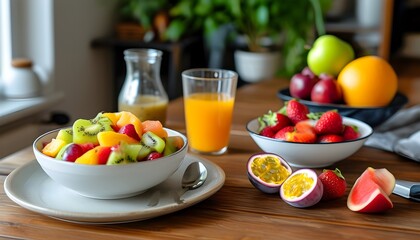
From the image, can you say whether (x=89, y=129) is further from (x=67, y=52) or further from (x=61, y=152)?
(x=67, y=52)

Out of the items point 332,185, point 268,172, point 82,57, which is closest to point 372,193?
point 332,185

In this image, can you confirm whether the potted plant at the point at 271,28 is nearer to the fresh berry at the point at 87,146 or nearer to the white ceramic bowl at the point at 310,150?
the white ceramic bowl at the point at 310,150

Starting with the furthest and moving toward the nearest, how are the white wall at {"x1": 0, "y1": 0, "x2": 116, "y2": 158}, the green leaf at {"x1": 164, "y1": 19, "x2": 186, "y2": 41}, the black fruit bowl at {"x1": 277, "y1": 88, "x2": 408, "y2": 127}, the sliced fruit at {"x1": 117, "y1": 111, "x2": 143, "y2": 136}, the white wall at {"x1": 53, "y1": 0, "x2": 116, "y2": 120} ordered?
the green leaf at {"x1": 164, "y1": 19, "x2": 186, "y2": 41} < the white wall at {"x1": 53, "y1": 0, "x2": 116, "y2": 120} < the white wall at {"x1": 0, "y1": 0, "x2": 116, "y2": 158} < the black fruit bowl at {"x1": 277, "y1": 88, "x2": 408, "y2": 127} < the sliced fruit at {"x1": 117, "y1": 111, "x2": 143, "y2": 136}

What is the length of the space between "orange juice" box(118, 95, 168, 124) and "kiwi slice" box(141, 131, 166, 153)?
1.54ft

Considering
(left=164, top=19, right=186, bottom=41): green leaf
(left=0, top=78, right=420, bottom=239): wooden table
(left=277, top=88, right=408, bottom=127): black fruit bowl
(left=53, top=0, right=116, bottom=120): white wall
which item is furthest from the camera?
(left=164, top=19, right=186, bottom=41): green leaf

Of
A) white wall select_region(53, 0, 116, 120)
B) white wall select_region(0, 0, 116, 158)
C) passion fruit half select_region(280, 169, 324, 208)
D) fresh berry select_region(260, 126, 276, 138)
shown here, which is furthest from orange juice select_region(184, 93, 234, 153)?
white wall select_region(53, 0, 116, 120)

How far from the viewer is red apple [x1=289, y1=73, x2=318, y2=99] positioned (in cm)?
153

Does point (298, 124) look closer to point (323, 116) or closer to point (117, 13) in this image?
point (323, 116)

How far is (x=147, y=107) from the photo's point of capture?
146cm

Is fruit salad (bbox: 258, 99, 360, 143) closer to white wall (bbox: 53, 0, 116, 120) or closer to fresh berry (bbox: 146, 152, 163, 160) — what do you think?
fresh berry (bbox: 146, 152, 163, 160)

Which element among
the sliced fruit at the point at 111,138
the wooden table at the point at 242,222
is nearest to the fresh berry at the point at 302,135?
the wooden table at the point at 242,222

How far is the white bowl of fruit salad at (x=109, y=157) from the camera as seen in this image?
0.91 meters

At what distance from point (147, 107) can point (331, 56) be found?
47cm

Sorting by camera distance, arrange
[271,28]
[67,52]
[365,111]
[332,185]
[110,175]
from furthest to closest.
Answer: [271,28], [67,52], [365,111], [332,185], [110,175]
